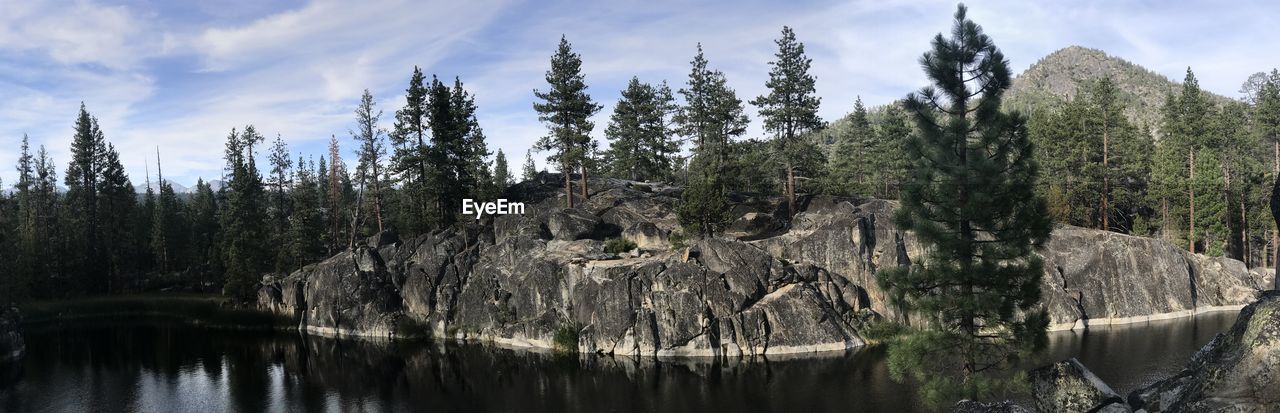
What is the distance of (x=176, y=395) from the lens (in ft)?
143

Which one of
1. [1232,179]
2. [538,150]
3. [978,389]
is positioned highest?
[538,150]

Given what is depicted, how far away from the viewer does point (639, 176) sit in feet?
290

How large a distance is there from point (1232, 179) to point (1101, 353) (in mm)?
41313

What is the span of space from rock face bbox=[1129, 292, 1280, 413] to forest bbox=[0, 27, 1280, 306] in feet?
131

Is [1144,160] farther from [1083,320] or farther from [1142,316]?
[1083,320]

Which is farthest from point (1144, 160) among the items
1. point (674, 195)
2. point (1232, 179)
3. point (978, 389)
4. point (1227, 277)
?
point (978, 389)

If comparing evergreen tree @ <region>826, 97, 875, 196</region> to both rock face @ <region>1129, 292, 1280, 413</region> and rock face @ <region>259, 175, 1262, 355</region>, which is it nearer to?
rock face @ <region>259, 175, 1262, 355</region>

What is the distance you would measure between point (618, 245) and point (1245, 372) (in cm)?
4560

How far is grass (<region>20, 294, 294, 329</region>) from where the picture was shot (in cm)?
7119

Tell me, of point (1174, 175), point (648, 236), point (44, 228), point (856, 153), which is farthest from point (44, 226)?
point (1174, 175)

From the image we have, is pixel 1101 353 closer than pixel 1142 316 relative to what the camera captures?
Yes

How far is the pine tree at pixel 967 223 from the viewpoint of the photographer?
83.4 feet

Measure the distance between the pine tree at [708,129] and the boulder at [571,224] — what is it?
854 cm

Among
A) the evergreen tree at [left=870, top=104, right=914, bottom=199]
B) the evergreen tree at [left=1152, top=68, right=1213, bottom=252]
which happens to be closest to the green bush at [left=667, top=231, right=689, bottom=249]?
the evergreen tree at [left=870, top=104, right=914, bottom=199]
